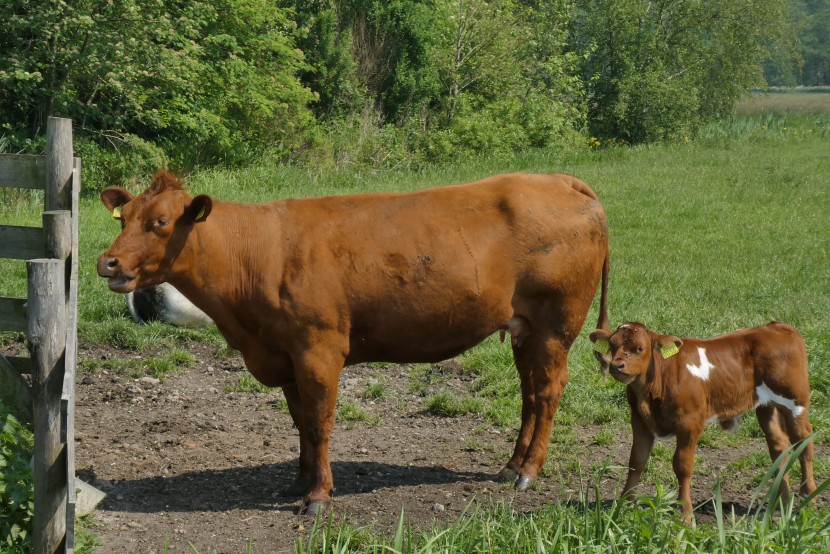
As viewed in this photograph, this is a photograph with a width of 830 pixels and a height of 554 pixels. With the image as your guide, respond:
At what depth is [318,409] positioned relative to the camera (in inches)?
235

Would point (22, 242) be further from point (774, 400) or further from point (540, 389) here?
point (774, 400)

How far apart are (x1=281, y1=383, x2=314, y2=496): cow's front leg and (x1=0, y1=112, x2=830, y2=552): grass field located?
2.68ft

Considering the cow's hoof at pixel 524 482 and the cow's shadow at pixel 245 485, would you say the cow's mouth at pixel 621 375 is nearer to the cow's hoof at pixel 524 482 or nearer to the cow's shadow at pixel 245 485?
the cow's hoof at pixel 524 482

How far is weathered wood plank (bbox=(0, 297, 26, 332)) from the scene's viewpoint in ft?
17.1

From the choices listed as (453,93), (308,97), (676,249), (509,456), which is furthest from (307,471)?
(453,93)

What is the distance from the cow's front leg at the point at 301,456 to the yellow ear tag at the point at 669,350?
2183mm

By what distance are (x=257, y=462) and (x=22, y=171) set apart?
2.56m

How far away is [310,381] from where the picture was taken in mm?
5926

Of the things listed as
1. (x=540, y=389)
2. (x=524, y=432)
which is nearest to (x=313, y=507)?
(x=524, y=432)

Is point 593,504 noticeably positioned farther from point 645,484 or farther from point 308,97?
point 308,97

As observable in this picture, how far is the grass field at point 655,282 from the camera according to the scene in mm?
4535

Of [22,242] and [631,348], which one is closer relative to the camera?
[22,242]

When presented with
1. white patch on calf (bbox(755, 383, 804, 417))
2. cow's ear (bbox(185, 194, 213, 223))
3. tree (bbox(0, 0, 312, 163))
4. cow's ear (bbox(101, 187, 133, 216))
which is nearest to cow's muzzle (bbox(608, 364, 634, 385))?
white patch on calf (bbox(755, 383, 804, 417))

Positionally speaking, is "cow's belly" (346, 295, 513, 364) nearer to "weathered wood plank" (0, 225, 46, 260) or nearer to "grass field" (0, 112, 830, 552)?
"grass field" (0, 112, 830, 552)
